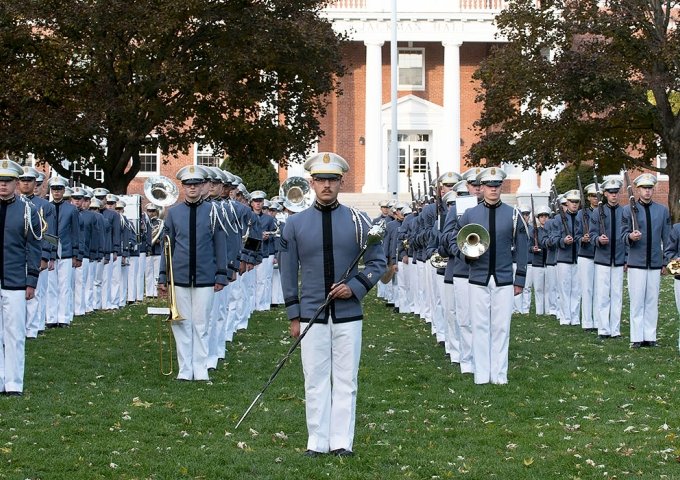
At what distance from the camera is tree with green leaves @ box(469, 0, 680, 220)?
38.3m

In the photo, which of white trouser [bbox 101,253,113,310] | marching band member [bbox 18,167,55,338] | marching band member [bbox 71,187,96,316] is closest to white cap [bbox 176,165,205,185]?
marching band member [bbox 18,167,55,338]

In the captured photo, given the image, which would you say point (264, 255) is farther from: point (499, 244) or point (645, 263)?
point (499, 244)

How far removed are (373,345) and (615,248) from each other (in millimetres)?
3759

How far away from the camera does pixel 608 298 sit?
18641 mm

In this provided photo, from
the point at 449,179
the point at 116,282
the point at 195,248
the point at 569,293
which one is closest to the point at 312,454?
the point at 195,248

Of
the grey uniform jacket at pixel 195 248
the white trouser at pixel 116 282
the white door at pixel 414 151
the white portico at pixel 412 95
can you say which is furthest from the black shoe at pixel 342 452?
the white door at pixel 414 151

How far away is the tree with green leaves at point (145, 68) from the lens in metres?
32.2

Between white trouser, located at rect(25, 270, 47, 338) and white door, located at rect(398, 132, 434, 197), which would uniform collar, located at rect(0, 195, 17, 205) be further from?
white door, located at rect(398, 132, 434, 197)

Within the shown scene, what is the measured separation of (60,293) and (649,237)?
31.2ft

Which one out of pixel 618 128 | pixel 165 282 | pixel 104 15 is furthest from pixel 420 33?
pixel 165 282

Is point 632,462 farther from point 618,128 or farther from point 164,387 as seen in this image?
point 618,128

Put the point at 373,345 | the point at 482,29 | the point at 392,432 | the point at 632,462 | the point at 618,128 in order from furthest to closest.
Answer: the point at 482,29
the point at 618,128
the point at 373,345
the point at 392,432
the point at 632,462

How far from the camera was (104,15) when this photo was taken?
31844 millimetres

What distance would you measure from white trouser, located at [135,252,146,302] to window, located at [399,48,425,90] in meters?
31.4
